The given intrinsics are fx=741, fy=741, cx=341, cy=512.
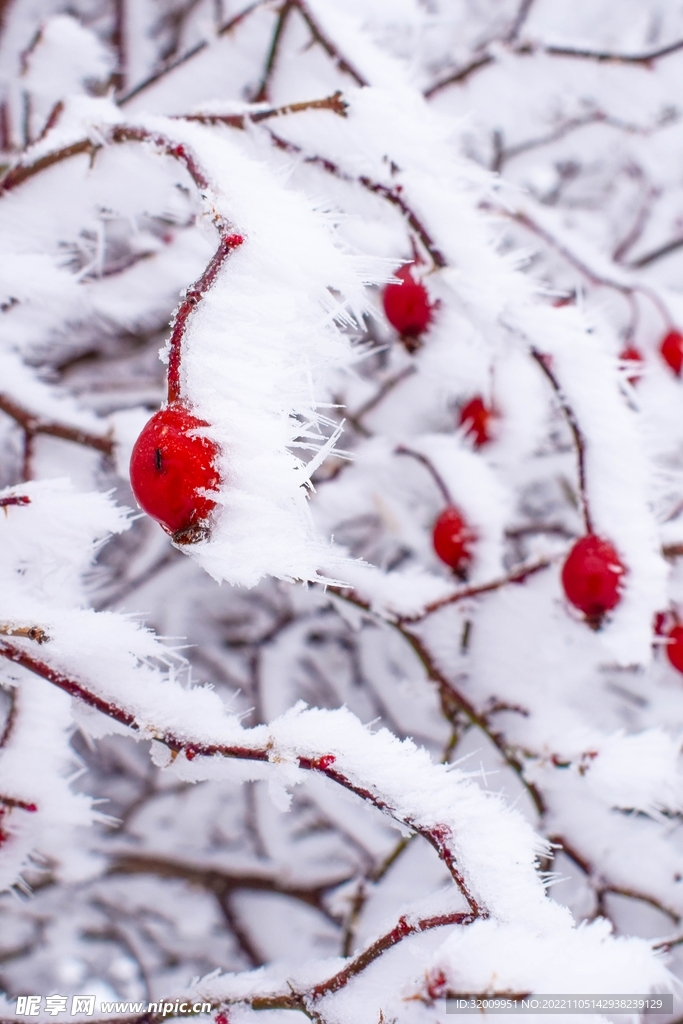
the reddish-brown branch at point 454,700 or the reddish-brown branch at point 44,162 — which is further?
the reddish-brown branch at point 454,700

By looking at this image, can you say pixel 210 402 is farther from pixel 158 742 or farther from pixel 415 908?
pixel 415 908

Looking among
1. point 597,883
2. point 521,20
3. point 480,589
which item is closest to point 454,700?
point 480,589

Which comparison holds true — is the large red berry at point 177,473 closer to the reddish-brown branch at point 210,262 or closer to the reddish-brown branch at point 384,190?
the reddish-brown branch at point 210,262

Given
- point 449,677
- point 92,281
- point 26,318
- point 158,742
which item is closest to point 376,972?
point 158,742

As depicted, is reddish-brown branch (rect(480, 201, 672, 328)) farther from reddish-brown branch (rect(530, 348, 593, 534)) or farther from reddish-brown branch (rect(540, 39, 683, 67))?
reddish-brown branch (rect(530, 348, 593, 534))

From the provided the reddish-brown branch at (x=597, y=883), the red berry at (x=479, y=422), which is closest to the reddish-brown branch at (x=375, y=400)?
the red berry at (x=479, y=422)

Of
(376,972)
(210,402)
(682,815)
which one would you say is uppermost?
(210,402)
